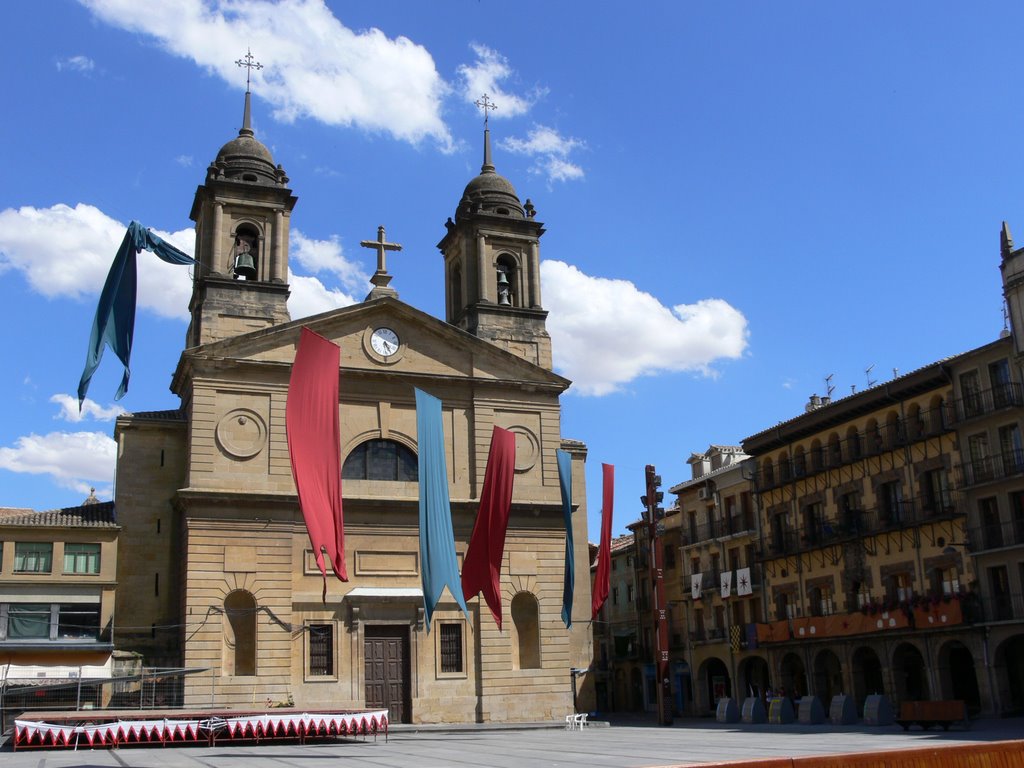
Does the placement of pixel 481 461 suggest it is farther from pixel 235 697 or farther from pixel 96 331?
pixel 96 331

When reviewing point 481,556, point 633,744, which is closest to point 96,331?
point 481,556

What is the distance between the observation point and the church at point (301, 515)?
34.6 metres

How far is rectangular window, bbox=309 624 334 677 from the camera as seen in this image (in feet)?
115

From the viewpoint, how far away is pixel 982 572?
36.0 meters

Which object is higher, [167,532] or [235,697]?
[167,532]

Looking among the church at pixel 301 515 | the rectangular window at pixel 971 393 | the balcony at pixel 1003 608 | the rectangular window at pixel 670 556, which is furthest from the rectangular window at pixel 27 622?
the rectangular window at pixel 670 556

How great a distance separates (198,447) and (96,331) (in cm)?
1136

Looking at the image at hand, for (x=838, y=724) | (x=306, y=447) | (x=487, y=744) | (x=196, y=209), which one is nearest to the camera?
(x=306, y=447)

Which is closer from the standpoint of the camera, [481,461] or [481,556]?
[481,556]

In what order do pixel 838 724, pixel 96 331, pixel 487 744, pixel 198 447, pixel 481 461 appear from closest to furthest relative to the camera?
pixel 96 331 < pixel 487 744 < pixel 838 724 < pixel 198 447 < pixel 481 461

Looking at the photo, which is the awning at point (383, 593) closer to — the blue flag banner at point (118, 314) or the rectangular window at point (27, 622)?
the rectangular window at point (27, 622)

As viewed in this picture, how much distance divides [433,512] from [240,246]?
1813cm

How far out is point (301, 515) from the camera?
35.9 metres

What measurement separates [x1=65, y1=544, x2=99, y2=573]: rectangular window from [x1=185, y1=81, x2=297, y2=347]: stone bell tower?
772 cm
